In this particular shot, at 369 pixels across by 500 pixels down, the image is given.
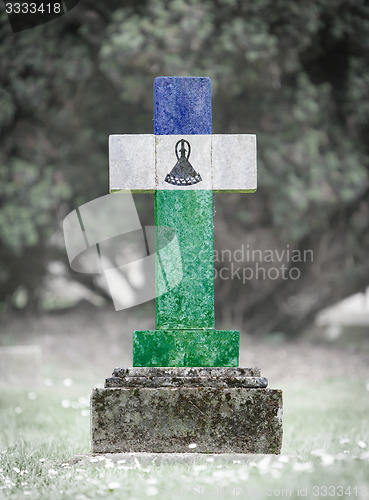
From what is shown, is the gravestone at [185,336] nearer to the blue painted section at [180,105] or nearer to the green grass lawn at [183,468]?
the blue painted section at [180,105]

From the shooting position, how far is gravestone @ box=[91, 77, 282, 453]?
12.0 feet

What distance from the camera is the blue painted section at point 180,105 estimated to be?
411 centimetres

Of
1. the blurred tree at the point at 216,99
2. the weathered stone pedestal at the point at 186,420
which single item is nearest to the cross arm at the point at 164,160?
the weathered stone pedestal at the point at 186,420

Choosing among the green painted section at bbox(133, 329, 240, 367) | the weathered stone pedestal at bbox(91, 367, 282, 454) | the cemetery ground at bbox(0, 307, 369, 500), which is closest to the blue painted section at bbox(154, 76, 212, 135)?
the green painted section at bbox(133, 329, 240, 367)

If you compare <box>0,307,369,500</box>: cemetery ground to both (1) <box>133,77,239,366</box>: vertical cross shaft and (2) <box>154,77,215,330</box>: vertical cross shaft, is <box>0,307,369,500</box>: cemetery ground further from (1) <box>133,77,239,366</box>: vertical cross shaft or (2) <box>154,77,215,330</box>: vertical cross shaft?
(2) <box>154,77,215,330</box>: vertical cross shaft

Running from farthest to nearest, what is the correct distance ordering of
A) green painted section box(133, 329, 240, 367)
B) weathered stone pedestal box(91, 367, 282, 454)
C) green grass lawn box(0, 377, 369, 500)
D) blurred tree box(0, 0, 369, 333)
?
blurred tree box(0, 0, 369, 333) → green painted section box(133, 329, 240, 367) → weathered stone pedestal box(91, 367, 282, 454) → green grass lawn box(0, 377, 369, 500)

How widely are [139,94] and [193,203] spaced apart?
189 inches

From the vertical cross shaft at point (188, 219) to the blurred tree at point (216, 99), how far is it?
13.6 feet

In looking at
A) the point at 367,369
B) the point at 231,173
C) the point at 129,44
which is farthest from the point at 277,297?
the point at 231,173

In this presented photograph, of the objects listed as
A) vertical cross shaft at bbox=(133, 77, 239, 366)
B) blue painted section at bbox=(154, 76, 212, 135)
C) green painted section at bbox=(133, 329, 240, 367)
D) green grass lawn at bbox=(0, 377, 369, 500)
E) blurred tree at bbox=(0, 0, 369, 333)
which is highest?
blurred tree at bbox=(0, 0, 369, 333)

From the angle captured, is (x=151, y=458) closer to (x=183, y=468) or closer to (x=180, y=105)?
(x=183, y=468)

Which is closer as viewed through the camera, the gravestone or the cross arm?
the gravestone

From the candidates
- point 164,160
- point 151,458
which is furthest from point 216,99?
point 151,458

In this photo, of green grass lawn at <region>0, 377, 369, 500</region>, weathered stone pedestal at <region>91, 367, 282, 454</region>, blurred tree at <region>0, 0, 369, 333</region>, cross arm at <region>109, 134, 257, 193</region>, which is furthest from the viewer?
blurred tree at <region>0, 0, 369, 333</region>
